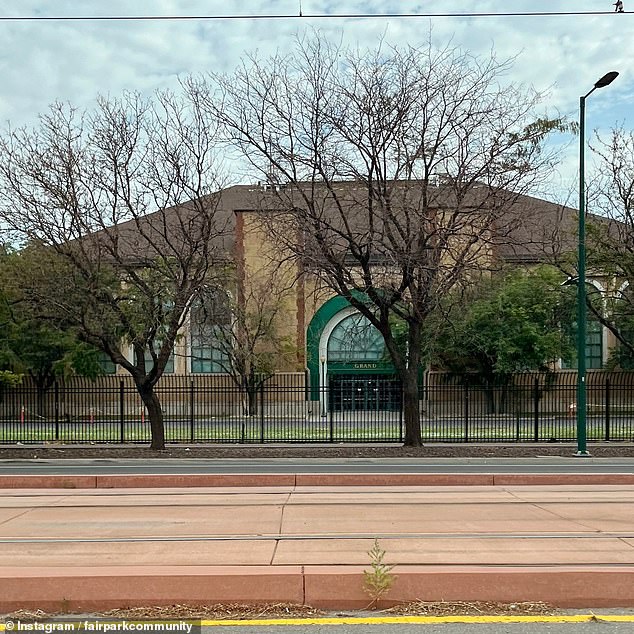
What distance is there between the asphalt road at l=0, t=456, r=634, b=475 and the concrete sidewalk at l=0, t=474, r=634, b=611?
5.45 meters

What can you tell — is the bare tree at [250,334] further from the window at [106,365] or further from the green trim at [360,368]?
the window at [106,365]

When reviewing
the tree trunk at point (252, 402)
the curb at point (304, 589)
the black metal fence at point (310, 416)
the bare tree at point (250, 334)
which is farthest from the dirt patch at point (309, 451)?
the curb at point (304, 589)

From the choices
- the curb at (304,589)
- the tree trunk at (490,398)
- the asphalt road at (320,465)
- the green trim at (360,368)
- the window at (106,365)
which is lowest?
the asphalt road at (320,465)

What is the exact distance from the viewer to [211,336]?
43656 mm

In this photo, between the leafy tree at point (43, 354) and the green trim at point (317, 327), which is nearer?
the leafy tree at point (43, 354)

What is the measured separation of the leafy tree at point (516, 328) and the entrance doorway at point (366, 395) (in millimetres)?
11977

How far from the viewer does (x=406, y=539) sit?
8172 millimetres

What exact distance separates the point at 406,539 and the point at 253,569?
2.04m

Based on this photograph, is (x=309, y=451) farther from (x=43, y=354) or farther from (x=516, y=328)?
(x=43, y=354)

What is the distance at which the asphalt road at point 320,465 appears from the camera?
1775 centimetres

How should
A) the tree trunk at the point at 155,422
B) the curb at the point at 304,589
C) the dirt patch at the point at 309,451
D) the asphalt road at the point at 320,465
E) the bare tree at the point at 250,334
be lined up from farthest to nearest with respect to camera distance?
1. the bare tree at the point at 250,334
2. the tree trunk at the point at 155,422
3. the dirt patch at the point at 309,451
4. the asphalt road at the point at 320,465
5. the curb at the point at 304,589

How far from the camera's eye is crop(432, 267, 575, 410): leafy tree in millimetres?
42406

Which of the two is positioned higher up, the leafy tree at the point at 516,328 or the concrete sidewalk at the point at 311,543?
the leafy tree at the point at 516,328

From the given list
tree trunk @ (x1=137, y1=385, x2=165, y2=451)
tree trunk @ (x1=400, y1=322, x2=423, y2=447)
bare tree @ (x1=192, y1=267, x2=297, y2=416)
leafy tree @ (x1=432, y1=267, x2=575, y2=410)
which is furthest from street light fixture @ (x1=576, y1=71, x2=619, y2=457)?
bare tree @ (x1=192, y1=267, x2=297, y2=416)
